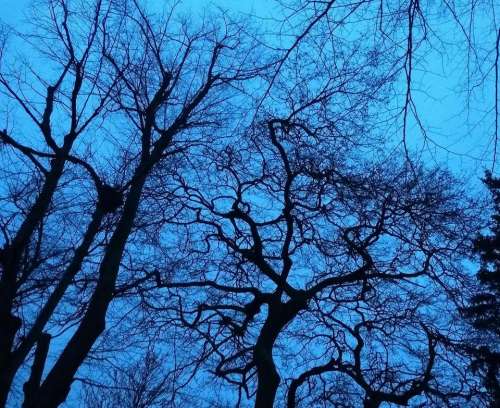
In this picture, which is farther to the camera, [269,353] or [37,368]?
[269,353]

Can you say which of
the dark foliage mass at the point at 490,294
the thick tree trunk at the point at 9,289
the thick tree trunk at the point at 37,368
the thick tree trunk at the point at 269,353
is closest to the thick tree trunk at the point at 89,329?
the thick tree trunk at the point at 37,368

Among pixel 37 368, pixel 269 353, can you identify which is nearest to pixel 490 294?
pixel 269 353

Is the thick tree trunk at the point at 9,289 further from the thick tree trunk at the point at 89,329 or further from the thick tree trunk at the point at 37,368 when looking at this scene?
the thick tree trunk at the point at 89,329

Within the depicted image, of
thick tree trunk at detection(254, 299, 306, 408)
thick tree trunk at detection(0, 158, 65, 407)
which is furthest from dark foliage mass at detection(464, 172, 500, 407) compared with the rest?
thick tree trunk at detection(0, 158, 65, 407)

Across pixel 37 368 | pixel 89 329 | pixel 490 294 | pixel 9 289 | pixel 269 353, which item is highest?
pixel 490 294

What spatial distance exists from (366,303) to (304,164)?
3.54m

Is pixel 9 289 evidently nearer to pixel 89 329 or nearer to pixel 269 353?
pixel 89 329

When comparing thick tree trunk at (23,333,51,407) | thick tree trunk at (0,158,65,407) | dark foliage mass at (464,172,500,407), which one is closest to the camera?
thick tree trunk at (23,333,51,407)

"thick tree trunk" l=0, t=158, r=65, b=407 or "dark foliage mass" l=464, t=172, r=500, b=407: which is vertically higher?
"dark foliage mass" l=464, t=172, r=500, b=407

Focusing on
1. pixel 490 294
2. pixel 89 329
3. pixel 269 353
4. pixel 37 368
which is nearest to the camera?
pixel 37 368

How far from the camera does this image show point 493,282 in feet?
52.7

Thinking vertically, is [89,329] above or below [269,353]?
below

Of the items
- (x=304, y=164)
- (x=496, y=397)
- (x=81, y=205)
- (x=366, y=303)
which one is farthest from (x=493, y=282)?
(x=81, y=205)

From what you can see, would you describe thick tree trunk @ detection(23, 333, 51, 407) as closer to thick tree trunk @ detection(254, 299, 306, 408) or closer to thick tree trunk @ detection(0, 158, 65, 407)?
thick tree trunk @ detection(0, 158, 65, 407)
